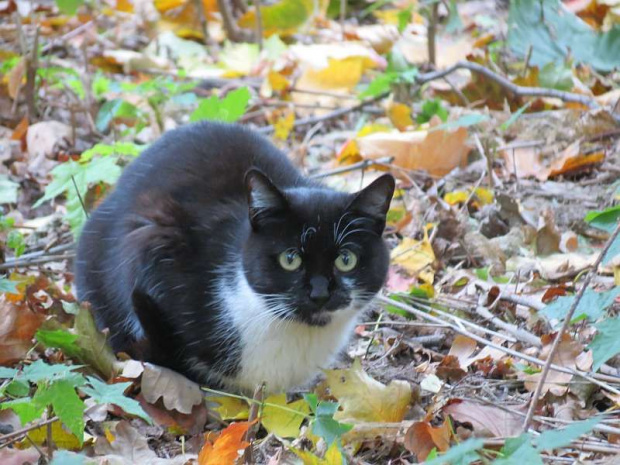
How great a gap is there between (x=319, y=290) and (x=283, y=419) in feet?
1.21

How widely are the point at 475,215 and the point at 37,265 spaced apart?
180 cm

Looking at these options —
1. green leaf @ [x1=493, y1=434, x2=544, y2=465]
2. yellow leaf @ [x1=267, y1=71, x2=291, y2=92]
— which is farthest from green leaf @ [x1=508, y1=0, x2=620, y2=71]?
green leaf @ [x1=493, y1=434, x2=544, y2=465]

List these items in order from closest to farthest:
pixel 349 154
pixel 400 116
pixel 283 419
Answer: pixel 283 419, pixel 349 154, pixel 400 116

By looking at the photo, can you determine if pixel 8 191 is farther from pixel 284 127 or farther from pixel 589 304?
pixel 589 304

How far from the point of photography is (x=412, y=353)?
2.99 m

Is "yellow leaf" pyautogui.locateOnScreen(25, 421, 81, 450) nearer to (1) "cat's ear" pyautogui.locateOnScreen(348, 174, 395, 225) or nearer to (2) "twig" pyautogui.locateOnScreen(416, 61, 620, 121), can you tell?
(1) "cat's ear" pyautogui.locateOnScreen(348, 174, 395, 225)

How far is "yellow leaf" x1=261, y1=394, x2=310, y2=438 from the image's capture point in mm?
2439

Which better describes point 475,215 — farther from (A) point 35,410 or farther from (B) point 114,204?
(A) point 35,410

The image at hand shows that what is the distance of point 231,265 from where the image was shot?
9.07 ft

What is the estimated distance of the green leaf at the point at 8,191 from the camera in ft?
12.6

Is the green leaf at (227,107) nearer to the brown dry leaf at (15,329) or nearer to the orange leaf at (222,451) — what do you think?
the brown dry leaf at (15,329)

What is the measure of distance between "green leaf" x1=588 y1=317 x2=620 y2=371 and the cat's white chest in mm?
893

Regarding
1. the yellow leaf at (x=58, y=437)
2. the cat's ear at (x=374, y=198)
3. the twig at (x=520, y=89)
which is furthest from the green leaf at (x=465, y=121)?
the yellow leaf at (x=58, y=437)

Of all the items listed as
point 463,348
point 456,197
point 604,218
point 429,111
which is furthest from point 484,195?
point 604,218
